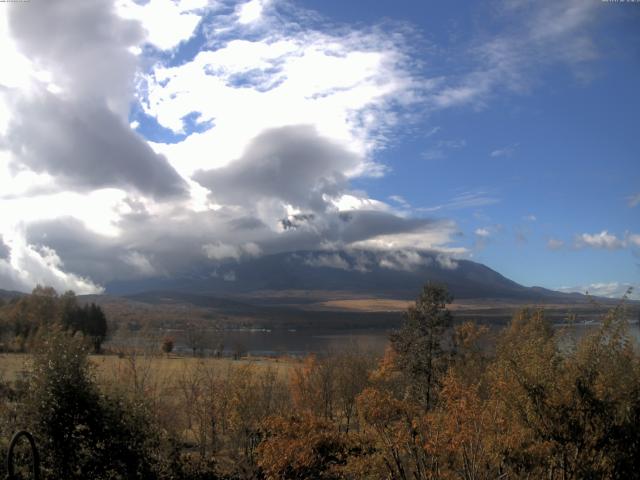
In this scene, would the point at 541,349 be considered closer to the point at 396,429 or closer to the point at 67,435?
the point at 396,429

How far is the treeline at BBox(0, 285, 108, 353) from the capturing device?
9156cm

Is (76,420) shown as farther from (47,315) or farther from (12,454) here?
(47,315)

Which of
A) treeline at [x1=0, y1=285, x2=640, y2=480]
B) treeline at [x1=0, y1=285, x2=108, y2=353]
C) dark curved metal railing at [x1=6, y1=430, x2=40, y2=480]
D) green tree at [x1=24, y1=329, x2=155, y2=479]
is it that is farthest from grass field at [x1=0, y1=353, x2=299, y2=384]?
treeline at [x1=0, y1=285, x2=108, y2=353]

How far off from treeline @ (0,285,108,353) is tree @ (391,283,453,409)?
6396 centimetres

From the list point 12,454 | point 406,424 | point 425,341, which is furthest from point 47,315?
point 12,454

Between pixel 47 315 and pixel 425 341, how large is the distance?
80841mm

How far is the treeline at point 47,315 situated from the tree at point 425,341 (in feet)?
210

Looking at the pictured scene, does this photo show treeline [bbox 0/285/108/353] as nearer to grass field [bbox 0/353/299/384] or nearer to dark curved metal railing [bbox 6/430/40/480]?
grass field [bbox 0/353/299/384]

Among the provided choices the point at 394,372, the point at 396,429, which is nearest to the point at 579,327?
the point at 396,429

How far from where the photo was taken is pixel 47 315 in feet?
318

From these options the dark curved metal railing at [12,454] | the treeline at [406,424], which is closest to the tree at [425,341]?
the treeline at [406,424]

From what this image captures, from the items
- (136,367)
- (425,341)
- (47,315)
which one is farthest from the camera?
(47,315)

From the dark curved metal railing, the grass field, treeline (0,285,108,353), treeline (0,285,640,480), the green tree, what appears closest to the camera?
the dark curved metal railing

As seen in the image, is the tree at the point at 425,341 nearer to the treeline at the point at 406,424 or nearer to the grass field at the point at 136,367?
the treeline at the point at 406,424
